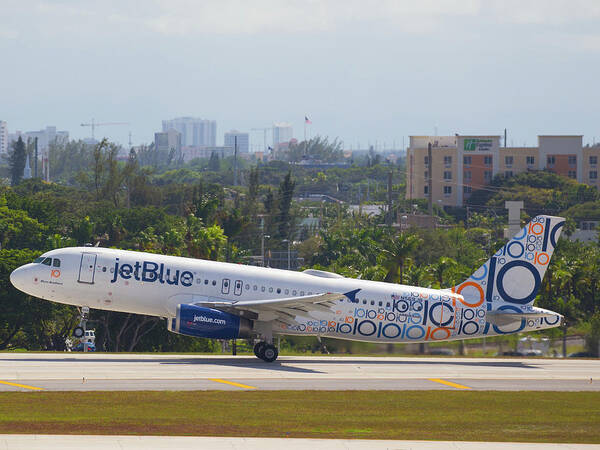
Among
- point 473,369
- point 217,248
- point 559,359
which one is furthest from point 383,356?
point 217,248

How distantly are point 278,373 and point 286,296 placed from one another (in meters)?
4.82

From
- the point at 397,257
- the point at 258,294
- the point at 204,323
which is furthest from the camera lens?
the point at 397,257

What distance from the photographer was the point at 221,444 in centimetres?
2402

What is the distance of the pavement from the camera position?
75.7 feet

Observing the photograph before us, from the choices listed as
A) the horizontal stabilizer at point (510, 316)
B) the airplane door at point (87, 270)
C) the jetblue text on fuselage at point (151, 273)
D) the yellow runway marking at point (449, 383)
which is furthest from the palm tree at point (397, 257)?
the airplane door at point (87, 270)

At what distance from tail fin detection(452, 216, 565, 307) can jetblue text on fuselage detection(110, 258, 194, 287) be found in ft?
41.6

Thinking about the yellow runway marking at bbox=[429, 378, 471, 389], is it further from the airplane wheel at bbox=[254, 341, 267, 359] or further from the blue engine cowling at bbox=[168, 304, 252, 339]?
the blue engine cowling at bbox=[168, 304, 252, 339]

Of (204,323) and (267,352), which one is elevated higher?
(204,323)

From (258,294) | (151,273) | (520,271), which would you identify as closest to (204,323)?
(258,294)

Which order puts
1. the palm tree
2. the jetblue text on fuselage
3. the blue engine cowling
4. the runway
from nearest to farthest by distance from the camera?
1. the runway
2. the blue engine cowling
3. the jetblue text on fuselage
4. the palm tree

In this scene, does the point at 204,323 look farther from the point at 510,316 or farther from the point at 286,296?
the point at 510,316

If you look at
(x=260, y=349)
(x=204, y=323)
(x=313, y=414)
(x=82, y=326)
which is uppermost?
(x=204, y=323)

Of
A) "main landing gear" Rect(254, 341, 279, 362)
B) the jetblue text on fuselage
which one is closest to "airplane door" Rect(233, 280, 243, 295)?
the jetblue text on fuselage

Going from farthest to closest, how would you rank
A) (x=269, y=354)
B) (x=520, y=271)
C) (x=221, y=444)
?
(x=520, y=271)
(x=269, y=354)
(x=221, y=444)
